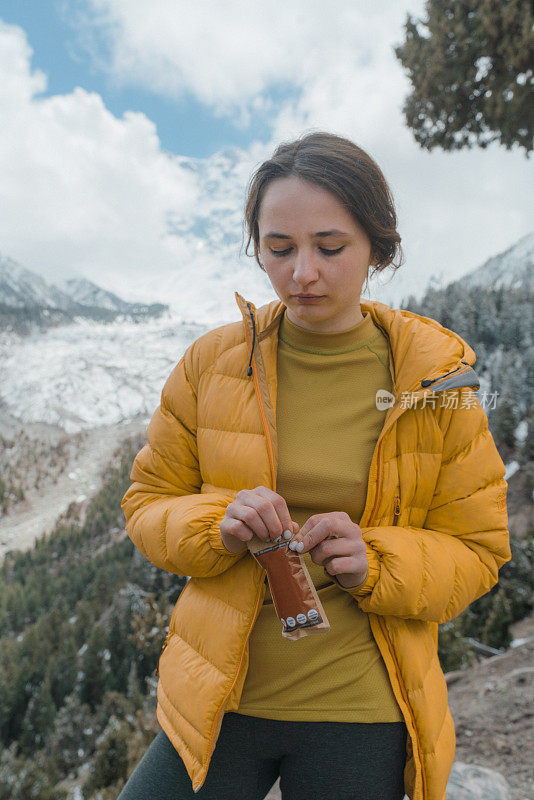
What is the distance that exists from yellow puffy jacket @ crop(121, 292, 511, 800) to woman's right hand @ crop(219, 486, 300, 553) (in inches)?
5.7

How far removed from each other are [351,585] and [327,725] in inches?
15.3

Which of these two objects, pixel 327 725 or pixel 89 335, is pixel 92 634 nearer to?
pixel 327 725

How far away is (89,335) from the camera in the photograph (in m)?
79.8

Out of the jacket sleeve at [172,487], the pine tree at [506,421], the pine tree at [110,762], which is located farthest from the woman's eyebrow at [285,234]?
the pine tree at [506,421]

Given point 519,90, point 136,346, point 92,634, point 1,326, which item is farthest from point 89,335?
point 519,90

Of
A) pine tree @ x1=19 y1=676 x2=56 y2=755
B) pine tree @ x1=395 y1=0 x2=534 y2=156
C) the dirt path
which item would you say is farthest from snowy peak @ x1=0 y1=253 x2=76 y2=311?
pine tree @ x1=395 y1=0 x2=534 y2=156

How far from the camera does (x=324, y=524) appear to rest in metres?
1.12

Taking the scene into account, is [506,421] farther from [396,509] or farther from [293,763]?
[293,763]

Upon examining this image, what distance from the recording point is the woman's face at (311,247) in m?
1.26

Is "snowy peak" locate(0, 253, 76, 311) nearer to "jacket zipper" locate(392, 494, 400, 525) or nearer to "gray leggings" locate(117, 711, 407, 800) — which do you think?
"gray leggings" locate(117, 711, 407, 800)

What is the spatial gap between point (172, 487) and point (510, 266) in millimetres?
51271

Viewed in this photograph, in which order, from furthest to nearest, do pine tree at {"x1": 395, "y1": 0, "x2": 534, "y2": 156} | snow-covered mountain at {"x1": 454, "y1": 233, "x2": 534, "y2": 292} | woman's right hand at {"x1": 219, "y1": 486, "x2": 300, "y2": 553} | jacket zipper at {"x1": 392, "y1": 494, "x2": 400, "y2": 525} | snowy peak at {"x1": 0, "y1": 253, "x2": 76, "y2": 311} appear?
snowy peak at {"x1": 0, "y1": 253, "x2": 76, "y2": 311}
snow-covered mountain at {"x1": 454, "y1": 233, "x2": 534, "y2": 292}
pine tree at {"x1": 395, "y1": 0, "x2": 534, "y2": 156}
jacket zipper at {"x1": 392, "y1": 494, "x2": 400, "y2": 525}
woman's right hand at {"x1": 219, "y1": 486, "x2": 300, "y2": 553}

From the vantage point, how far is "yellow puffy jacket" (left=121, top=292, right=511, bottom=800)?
122 cm

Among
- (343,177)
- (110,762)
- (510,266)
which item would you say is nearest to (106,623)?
(110,762)
